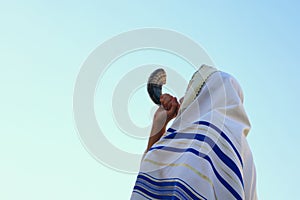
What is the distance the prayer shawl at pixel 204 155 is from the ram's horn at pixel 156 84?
0.27 metres

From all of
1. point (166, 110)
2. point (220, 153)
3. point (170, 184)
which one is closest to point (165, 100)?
point (166, 110)

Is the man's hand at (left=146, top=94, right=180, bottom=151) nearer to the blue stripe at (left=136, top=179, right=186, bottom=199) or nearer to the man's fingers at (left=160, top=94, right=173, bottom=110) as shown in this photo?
the man's fingers at (left=160, top=94, right=173, bottom=110)

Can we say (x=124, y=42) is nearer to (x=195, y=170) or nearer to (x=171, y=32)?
(x=171, y=32)

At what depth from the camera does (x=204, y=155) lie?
8.95 feet

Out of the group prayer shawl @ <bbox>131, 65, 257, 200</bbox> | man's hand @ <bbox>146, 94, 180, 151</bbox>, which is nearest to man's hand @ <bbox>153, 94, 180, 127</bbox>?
man's hand @ <bbox>146, 94, 180, 151</bbox>

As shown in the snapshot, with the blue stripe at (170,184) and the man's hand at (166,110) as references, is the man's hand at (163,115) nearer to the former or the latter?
the man's hand at (166,110)

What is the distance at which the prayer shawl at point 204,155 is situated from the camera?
2654mm

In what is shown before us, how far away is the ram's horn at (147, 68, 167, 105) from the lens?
339cm

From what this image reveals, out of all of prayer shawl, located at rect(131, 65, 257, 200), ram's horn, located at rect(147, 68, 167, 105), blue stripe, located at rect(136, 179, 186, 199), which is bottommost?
blue stripe, located at rect(136, 179, 186, 199)

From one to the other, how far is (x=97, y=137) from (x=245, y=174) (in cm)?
86

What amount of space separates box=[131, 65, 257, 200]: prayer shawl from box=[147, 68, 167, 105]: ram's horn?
27 cm

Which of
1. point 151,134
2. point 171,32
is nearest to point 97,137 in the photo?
point 151,134

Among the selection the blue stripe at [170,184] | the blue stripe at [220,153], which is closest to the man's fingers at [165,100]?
the blue stripe at [220,153]

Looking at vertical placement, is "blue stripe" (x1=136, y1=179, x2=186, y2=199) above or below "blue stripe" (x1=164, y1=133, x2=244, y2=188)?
below
